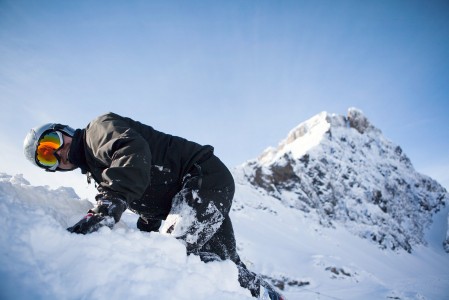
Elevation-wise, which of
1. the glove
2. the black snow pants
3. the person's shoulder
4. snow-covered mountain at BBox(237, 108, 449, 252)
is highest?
snow-covered mountain at BBox(237, 108, 449, 252)

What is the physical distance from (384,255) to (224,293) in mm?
36665

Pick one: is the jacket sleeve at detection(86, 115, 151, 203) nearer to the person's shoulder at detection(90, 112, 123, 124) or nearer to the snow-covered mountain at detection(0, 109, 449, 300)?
the person's shoulder at detection(90, 112, 123, 124)

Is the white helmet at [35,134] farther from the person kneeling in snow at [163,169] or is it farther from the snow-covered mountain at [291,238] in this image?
the snow-covered mountain at [291,238]

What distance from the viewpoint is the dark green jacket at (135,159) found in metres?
2.05

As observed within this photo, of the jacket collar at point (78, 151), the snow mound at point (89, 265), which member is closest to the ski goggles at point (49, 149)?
the jacket collar at point (78, 151)

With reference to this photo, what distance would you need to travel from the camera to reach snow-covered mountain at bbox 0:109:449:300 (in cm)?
141

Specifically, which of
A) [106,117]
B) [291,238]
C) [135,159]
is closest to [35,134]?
[106,117]

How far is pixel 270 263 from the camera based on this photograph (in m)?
14.0

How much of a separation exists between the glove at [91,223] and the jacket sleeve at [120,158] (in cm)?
20

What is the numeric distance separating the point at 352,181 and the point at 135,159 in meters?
47.9

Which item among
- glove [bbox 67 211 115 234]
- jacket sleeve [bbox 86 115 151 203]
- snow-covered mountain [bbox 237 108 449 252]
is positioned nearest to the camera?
glove [bbox 67 211 115 234]

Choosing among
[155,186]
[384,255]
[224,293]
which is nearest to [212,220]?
[155,186]

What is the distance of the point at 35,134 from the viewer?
2752mm

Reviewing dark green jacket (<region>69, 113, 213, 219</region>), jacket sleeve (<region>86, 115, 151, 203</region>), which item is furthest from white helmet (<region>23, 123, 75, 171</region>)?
jacket sleeve (<region>86, 115, 151, 203</region>)
